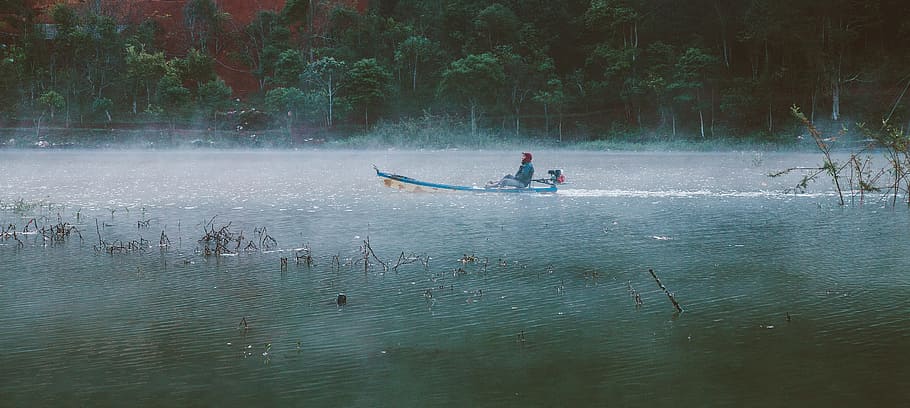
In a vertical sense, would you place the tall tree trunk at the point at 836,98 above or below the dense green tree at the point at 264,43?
below

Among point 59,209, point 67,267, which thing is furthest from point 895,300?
point 59,209

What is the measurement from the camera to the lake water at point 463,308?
6883 mm

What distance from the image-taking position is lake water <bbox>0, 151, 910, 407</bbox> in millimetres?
6883

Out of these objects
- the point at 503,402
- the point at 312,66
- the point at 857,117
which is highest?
the point at 312,66

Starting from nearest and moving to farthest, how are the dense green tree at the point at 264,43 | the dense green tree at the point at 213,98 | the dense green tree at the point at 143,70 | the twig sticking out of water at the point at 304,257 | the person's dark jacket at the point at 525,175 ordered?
the twig sticking out of water at the point at 304,257, the person's dark jacket at the point at 525,175, the dense green tree at the point at 143,70, the dense green tree at the point at 213,98, the dense green tree at the point at 264,43

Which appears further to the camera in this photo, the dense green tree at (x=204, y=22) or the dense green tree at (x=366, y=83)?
the dense green tree at (x=204, y=22)

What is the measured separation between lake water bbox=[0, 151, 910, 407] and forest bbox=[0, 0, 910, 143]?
34.6 metres

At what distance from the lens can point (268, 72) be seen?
67375 millimetres

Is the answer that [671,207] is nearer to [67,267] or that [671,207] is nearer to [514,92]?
[67,267]

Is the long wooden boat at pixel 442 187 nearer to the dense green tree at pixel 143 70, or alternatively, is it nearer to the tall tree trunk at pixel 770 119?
the tall tree trunk at pixel 770 119

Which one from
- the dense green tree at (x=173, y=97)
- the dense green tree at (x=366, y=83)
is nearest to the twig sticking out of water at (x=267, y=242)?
the dense green tree at (x=366, y=83)

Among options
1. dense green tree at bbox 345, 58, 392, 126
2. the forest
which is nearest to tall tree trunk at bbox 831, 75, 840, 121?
the forest

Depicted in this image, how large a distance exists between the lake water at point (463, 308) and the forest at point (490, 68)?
34575mm

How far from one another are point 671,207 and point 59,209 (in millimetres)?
13313
